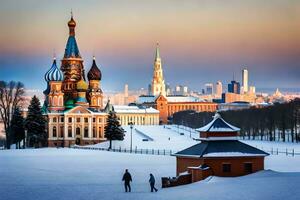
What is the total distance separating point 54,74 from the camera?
364 ft

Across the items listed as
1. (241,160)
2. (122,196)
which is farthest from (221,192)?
(241,160)

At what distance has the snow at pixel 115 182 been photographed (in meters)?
32.9

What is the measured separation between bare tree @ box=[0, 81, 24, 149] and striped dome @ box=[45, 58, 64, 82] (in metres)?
9.30

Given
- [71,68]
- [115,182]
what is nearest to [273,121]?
[71,68]

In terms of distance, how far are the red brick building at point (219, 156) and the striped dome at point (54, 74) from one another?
67799 millimetres

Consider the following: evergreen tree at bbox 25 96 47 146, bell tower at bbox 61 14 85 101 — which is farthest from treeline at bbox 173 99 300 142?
evergreen tree at bbox 25 96 47 146

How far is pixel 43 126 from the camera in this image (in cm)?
9444

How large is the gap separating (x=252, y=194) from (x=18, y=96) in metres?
71.6

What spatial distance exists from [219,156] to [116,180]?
7.06 m

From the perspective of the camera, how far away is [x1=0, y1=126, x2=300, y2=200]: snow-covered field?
108ft

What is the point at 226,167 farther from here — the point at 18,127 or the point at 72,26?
the point at 72,26

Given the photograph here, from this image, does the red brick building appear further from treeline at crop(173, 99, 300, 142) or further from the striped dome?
the striped dome

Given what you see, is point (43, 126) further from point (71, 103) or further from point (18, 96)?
point (71, 103)

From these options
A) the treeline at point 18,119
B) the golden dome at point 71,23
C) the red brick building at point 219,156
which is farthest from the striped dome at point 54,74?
the red brick building at point 219,156
